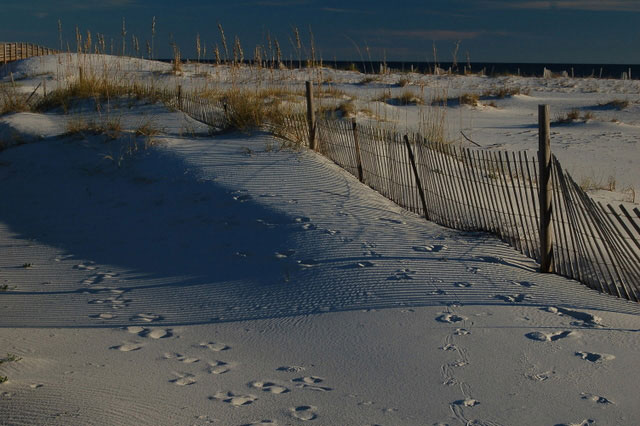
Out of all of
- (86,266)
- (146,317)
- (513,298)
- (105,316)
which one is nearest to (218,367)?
(146,317)

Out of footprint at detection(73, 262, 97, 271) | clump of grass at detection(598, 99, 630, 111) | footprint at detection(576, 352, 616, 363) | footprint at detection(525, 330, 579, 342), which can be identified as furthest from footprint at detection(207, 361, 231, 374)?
clump of grass at detection(598, 99, 630, 111)

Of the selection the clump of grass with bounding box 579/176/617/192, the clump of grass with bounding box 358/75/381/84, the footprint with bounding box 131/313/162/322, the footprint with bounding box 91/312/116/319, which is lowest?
the footprint with bounding box 131/313/162/322

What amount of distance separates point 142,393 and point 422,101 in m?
13.9

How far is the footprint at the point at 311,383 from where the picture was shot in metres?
3.71

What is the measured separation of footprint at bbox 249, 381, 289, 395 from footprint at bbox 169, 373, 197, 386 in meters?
0.34

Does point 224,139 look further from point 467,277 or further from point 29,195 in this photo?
point 467,277

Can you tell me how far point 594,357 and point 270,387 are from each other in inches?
74.6

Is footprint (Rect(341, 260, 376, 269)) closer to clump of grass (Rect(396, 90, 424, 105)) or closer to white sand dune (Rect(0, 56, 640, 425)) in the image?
white sand dune (Rect(0, 56, 640, 425))

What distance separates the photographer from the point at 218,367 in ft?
13.2

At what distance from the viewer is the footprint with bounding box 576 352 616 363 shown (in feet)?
12.8

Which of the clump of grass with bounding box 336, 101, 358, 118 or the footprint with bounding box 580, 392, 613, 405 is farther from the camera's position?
the clump of grass with bounding box 336, 101, 358, 118

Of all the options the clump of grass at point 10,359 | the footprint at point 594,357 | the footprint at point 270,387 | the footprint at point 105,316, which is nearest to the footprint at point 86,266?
the footprint at point 105,316

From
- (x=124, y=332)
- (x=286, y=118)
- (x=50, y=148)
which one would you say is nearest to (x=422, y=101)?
(x=286, y=118)

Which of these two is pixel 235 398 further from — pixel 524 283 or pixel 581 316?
pixel 524 283
